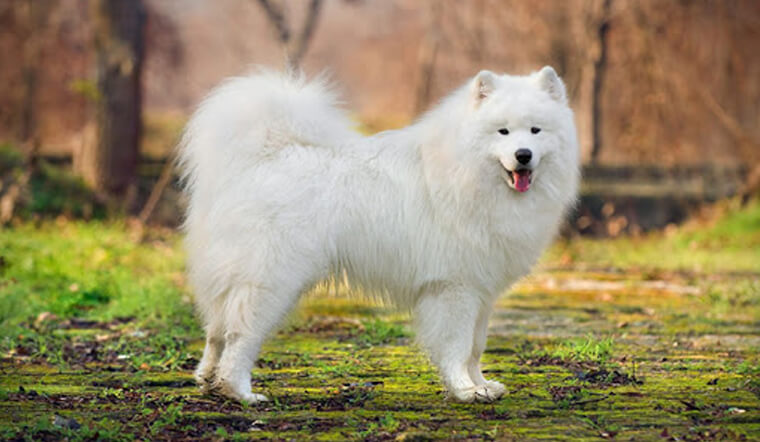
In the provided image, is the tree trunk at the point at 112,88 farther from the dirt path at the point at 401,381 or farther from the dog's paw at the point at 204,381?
the dog's paw at the point at 204,381

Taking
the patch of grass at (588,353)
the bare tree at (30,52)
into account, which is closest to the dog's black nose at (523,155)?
the patch of grass at (588,353)

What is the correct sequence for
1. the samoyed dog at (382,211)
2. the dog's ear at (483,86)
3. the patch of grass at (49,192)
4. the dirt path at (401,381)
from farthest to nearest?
the patch of grass at (49,192) < the dog's ear at (483,86) < the samoyed dog at (382,211) < the dirt path at (401,381)

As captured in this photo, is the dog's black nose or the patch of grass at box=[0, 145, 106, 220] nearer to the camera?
the dog's black nose

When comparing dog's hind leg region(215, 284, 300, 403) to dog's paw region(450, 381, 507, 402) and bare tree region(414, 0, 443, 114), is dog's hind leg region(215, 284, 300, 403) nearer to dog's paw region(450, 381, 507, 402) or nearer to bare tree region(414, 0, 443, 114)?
dog's paw region(450, 381, 507, 402)

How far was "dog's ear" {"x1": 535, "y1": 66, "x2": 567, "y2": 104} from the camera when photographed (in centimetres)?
416

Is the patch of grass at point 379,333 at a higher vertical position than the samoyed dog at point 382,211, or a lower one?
lower

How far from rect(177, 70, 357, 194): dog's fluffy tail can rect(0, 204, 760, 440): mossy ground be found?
2.72ft

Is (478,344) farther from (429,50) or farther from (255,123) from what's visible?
(429,50)

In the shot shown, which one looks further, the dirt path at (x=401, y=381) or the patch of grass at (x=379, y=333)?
the patch of grass at (x=379, y=333)

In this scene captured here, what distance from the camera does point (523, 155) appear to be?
12.8 feet

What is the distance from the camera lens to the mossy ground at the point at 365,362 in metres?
3.38

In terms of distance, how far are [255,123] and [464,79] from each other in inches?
461

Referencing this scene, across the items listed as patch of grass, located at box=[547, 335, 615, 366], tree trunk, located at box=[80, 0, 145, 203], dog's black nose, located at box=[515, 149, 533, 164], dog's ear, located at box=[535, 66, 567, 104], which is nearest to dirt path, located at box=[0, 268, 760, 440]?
patch of grass, located at box=[547, 335, 615, 366]

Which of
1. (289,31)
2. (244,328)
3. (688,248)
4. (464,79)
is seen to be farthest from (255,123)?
(464,79)
